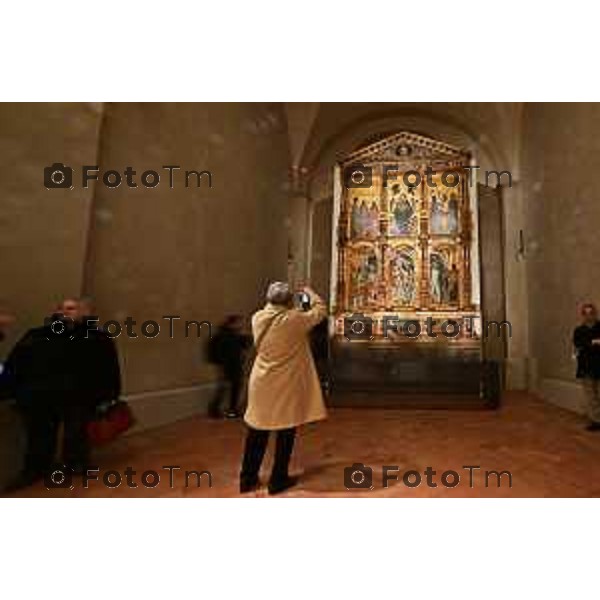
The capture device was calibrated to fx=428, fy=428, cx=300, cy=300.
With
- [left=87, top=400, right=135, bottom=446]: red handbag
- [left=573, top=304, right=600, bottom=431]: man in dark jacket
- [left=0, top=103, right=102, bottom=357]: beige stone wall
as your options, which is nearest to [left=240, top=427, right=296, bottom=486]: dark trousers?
[left=87, top=400, right=135, bottom=446]: red handbag

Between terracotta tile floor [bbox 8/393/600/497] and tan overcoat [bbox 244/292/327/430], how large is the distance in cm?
51

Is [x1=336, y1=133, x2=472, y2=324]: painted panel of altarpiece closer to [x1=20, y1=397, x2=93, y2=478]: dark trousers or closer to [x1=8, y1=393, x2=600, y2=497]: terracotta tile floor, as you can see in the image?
[x1=8, y1=393, x2=600, y2=497]: terracotta tile floor

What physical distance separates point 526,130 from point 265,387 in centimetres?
874

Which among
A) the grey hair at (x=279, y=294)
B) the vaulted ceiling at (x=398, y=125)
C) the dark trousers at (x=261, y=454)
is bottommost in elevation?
the dark trousers at (x=261, y=454)

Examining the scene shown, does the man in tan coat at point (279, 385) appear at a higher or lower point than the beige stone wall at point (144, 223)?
lower

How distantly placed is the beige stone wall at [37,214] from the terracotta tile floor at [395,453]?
4.77 feet

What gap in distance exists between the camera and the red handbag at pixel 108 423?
3.11m

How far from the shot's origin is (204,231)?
6.14m

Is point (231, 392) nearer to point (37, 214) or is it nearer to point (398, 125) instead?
point (37, 214)

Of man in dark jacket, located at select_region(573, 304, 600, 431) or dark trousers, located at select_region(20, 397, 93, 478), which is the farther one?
man in dark jacket, located at select_region(573, 304, 600, 431)

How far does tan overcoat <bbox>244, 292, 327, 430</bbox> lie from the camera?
2.82m

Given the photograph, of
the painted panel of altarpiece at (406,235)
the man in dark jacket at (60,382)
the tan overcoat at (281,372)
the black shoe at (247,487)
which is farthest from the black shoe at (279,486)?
the painted panel of altarpiece at (406,235)

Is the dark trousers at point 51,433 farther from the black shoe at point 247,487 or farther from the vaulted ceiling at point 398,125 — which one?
the vaulted ceiling at point 398,125

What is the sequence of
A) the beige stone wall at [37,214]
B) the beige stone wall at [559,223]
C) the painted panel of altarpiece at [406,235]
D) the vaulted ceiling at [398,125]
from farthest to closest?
the vaulted ceiling at [398,125], the painted panel of altarpiece at [406,235], the beige stone wall at [559,223], the beige stone wall at [37,214]
